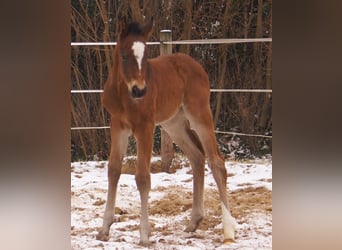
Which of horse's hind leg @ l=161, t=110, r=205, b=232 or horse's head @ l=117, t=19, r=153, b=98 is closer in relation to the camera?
horse's head @ l=117, t=19, r=153, b=98

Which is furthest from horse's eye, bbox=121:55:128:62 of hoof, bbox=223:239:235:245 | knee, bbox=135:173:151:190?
hoof, bbox=223:239:235:245

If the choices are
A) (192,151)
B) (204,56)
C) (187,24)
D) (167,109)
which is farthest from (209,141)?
(187,24)

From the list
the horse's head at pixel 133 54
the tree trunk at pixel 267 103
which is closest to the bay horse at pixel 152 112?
the horse's head at pixel 133 54

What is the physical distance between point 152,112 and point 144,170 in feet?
0.60

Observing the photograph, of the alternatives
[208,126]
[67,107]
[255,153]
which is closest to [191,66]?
[208,126]

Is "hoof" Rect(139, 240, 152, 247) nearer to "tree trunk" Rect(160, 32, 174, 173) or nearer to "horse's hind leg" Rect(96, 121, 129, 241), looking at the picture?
"horse's hind leg" Rect(96, 121, 129, 241)

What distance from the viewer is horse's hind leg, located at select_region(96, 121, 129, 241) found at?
166cm

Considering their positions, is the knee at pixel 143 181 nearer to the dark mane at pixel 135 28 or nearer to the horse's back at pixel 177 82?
the horse's back at pixel 177 82

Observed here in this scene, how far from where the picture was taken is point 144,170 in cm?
169

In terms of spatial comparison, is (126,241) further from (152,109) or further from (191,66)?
(191,66)

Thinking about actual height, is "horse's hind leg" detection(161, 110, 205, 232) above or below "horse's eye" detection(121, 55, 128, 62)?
below

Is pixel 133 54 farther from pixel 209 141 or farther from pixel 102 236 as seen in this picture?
pixel 102 236

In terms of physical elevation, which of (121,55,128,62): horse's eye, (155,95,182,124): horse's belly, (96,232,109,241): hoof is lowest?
(96,232,109,241): hoof
